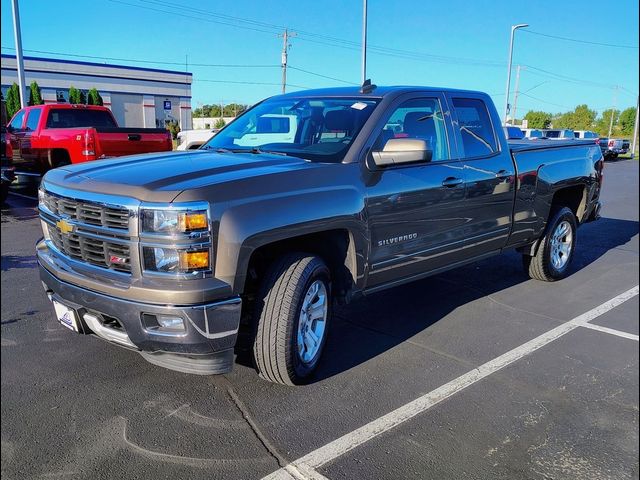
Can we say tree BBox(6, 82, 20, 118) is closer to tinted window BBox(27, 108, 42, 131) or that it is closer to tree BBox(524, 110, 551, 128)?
tinted window BBox(27, 108, 42, 131)

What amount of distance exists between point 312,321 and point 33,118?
1178 centimetres

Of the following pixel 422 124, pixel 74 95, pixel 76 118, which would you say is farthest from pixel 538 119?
pixel 422 124

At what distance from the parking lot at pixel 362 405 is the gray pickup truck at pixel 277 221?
0.36 metres

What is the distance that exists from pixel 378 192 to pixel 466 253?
1.50m

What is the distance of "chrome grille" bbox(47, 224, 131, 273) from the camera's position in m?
3.09

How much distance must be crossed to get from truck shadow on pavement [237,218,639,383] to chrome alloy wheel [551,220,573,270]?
413 millimetres

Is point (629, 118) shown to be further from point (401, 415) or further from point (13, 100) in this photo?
point (13, 100)

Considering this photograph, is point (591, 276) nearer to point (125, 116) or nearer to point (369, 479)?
point (369, 479)

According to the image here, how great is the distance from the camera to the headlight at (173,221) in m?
2.92

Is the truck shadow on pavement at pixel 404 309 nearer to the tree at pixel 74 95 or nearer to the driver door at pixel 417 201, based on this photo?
the driver door at pixel 417 201

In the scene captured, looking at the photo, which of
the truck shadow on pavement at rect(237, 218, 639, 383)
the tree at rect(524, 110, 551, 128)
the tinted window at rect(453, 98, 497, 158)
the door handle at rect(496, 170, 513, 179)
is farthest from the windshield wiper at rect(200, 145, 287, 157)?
the tree at rect(524, 110, 551, 128)

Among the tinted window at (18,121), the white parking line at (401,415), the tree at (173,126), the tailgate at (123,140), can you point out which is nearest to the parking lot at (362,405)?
the white parking line at (401,415)

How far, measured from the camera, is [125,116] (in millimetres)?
49031

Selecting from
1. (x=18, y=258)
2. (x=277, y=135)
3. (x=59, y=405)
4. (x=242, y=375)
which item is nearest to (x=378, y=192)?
(x=277, y=135)
